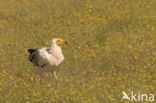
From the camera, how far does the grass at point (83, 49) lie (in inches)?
328

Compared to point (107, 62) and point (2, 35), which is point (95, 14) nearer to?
point (2, 35)

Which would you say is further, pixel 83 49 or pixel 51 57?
pixel 83 49

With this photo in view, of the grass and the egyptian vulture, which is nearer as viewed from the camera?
the grass

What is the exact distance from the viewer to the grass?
8344 mm

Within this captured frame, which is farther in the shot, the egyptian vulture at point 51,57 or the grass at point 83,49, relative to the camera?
the egyptian vulture at point 51,57

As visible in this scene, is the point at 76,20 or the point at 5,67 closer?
the point at 5,67

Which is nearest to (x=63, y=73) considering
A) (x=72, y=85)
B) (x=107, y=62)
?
(x=107, y=62)

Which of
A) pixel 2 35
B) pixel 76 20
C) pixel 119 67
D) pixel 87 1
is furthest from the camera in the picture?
pixel 87 1

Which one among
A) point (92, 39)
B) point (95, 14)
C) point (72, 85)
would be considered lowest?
point (72, 85)

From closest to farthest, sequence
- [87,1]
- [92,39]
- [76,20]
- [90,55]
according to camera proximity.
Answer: [90,55] < [92,39] < [76,20] < [87,1]

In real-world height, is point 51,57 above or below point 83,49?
below

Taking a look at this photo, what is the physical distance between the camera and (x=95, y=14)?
59.1ft

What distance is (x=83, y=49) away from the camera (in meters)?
12.7

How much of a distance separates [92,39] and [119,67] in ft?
12.4
